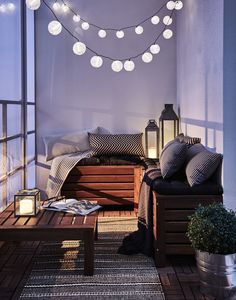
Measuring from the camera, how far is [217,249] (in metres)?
2.37

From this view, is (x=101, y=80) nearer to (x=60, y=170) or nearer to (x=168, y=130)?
(x=168, y=130)

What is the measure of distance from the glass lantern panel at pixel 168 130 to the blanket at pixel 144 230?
1.74 m

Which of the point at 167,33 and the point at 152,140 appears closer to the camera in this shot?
the point at 167,33

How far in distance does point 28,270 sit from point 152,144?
2706 mm

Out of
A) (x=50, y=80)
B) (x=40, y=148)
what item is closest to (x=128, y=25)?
(x=50, y=80)

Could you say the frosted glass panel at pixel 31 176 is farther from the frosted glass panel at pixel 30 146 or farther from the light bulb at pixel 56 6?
the light bulb at pixel 56 6

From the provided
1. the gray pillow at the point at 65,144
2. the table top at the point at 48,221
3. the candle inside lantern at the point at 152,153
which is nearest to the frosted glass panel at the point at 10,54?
the gray pillow at the point at 65,144

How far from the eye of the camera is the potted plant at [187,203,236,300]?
2.37m

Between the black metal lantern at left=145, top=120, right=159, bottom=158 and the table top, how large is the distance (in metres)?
2.15

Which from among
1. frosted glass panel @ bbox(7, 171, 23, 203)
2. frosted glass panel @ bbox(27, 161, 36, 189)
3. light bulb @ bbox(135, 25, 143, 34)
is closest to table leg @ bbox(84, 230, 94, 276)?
frosted glass panel @ bbox(7, 171, 23, 203)

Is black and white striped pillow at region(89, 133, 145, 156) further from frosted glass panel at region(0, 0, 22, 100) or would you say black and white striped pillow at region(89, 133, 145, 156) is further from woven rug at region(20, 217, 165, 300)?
woven rug at region(20, 217, 165, 300)

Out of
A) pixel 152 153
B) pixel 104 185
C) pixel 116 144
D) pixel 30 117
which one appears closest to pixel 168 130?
pixel 152 153

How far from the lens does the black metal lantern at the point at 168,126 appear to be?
5227 mm

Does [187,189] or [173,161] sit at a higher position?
[173,161]
